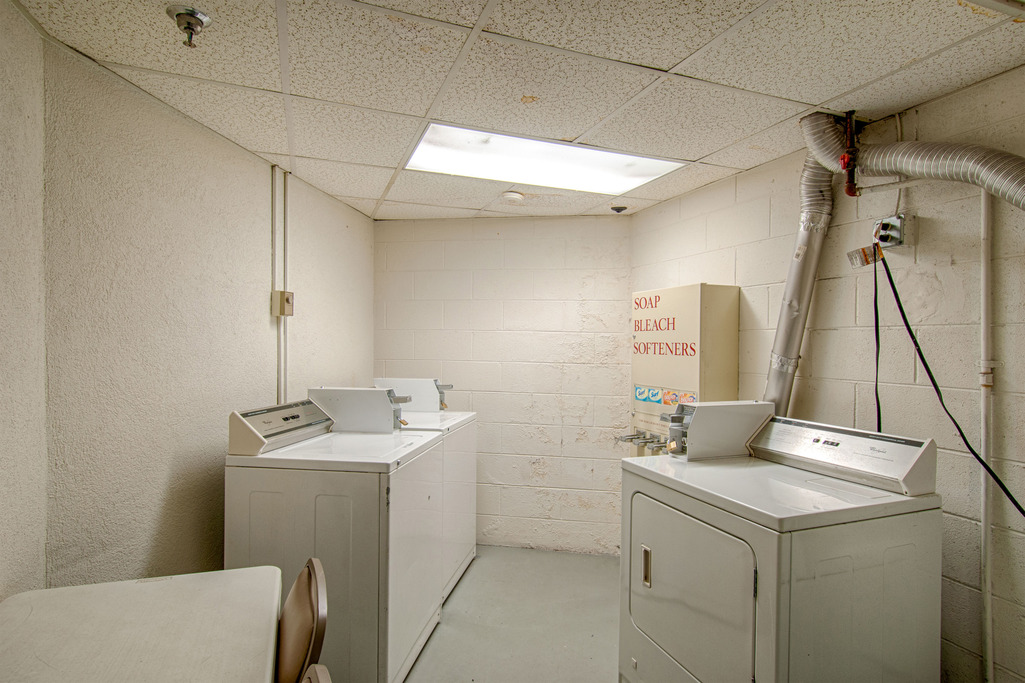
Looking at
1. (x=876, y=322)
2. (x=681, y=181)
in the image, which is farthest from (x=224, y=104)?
(x=876, y=322)

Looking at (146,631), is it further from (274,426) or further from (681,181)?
(681,181)

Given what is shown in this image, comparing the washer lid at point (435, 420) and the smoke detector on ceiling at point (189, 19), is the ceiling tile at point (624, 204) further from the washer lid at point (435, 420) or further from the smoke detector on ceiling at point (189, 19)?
the smoke detector on ceiling at point (189, 19)

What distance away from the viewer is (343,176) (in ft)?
8.25

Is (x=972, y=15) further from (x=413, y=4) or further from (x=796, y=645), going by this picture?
(x=796, y=645)

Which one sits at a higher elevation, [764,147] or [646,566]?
[764,147]

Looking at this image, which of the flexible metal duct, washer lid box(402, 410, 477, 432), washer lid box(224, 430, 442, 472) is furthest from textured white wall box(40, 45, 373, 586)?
the flexible metal duct

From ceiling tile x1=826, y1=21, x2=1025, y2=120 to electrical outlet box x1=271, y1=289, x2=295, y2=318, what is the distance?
242 centimetres

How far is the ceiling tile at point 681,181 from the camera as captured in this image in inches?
94.3

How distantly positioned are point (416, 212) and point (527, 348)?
1180mm

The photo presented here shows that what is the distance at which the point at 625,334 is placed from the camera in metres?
3.27

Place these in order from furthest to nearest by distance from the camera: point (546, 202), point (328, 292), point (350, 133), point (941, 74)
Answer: point (546, 202)
point (328, 292)
point (350, 133)
point (941, 74)

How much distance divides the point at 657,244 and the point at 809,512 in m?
2.07

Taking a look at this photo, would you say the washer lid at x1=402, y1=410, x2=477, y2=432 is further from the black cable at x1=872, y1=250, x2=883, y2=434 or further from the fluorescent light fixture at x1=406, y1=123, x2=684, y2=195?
the black cable at x1=872, y1=250, x2=883, y2=434

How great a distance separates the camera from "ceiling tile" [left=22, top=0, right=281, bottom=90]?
123 cm
